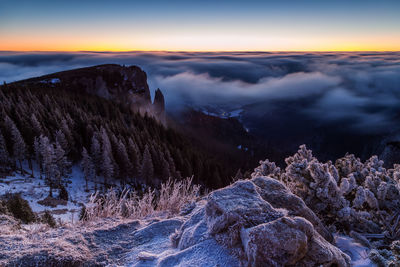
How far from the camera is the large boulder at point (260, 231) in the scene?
2654 millimetres

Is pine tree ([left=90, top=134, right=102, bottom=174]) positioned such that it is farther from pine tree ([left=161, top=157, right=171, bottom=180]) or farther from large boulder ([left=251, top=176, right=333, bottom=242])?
large boulder ([left=251, top=176, right=333, bottom=242])

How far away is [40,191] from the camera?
87.2 ft

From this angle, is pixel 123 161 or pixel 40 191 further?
pixel 123 161

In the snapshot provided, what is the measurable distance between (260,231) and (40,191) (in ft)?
103

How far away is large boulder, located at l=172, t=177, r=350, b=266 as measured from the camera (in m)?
2.65

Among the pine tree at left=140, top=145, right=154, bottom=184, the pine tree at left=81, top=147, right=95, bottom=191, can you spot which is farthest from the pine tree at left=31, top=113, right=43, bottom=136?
the pine tree at left=140, top=145, right=154, bottom=184

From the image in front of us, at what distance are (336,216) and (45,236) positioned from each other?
647 cm

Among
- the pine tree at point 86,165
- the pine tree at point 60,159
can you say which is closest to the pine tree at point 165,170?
the pine tree at point 86,165

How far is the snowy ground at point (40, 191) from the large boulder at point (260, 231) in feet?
64.8

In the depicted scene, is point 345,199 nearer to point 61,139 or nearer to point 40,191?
point 40,191

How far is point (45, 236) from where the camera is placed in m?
4.31

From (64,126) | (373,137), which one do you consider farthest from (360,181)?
(373,137)

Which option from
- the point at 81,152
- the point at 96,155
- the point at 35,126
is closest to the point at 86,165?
the point at 96,155

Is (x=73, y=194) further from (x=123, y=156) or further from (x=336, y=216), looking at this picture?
(x=336, y=216)
